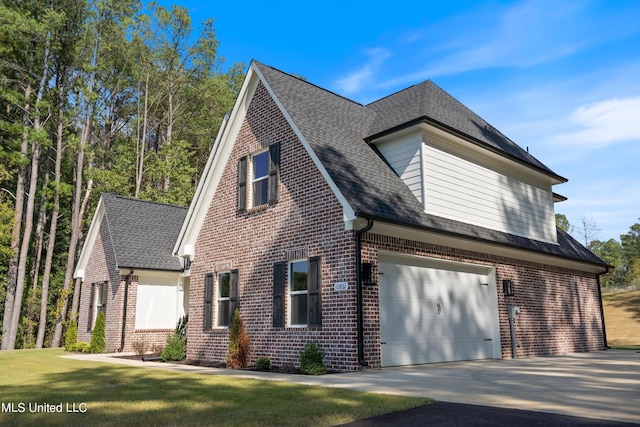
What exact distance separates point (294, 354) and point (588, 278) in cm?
1364

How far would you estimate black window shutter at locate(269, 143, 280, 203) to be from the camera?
13.6 meters

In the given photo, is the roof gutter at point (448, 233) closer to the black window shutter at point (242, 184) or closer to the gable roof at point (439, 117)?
the gable roof at point (439, 117)

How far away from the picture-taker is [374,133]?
15.0 metres

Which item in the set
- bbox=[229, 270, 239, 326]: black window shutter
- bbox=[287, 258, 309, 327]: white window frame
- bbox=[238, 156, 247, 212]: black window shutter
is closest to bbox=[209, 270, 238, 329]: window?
bbox=[229, 270, 239, 326]: black window shutter

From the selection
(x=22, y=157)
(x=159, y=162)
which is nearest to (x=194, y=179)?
(x=159, y=162)

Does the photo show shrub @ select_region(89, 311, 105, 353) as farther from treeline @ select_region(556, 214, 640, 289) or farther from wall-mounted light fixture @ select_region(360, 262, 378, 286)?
treeline @ select_region(556, 214, 640, 289)

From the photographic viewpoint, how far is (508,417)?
5.35 m

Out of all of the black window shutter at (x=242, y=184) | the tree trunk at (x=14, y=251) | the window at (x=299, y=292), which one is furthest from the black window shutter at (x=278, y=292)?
the tree trunk at (x=14, y=251)

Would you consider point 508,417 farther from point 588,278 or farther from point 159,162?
point 159,162

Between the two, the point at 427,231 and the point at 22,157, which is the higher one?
the point at 22,157

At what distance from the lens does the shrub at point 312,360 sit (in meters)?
10.7

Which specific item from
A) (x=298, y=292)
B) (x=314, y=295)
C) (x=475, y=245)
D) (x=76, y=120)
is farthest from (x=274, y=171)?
(x=76, y=120)

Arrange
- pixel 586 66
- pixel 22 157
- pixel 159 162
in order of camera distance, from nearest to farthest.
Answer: pixel 586 66, pixel 22 157, pixel 159 162

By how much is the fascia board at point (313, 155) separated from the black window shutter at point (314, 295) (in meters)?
1.59
